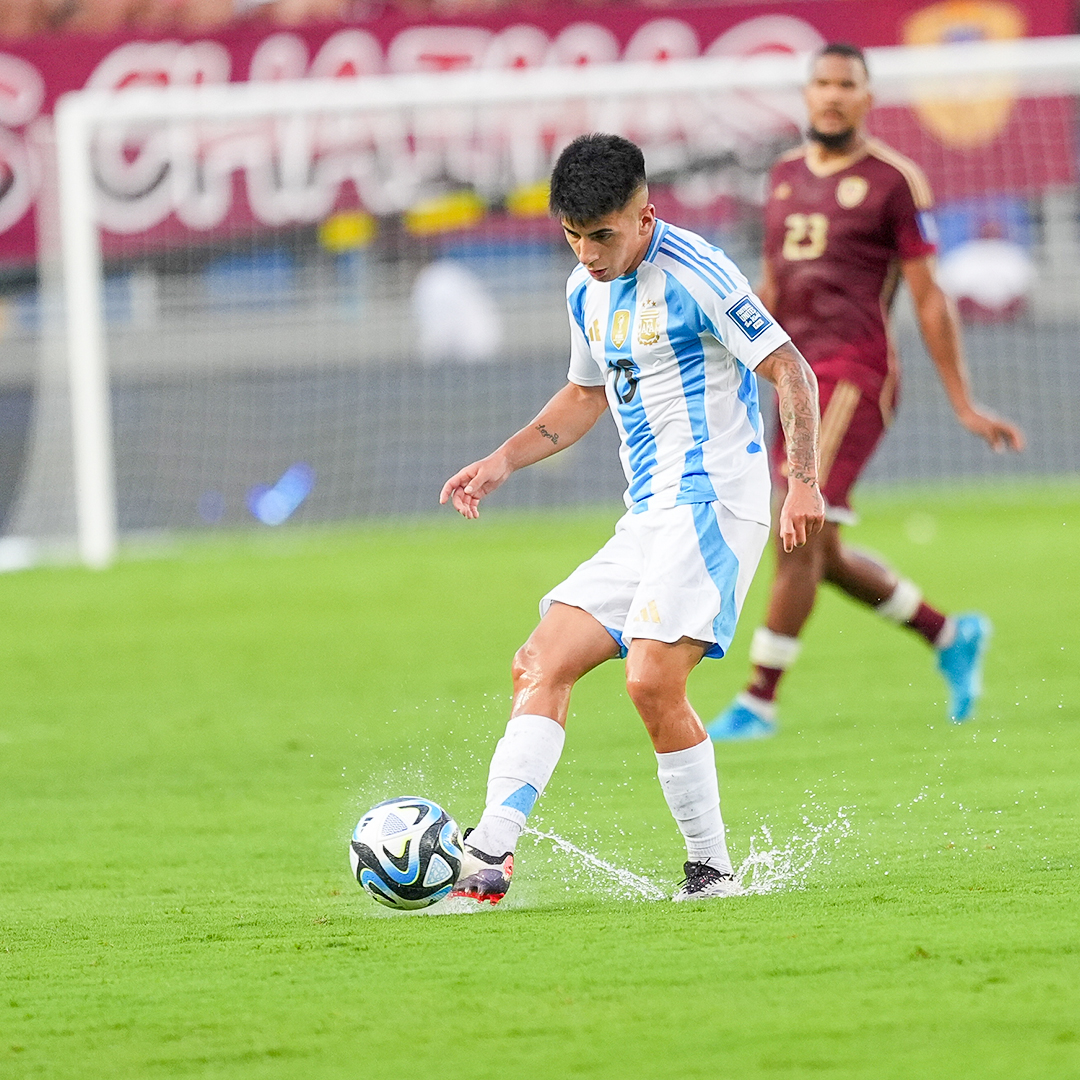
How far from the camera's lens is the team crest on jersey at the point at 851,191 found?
286 inches

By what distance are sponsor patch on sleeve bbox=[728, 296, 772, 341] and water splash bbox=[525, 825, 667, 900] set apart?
1353 mm

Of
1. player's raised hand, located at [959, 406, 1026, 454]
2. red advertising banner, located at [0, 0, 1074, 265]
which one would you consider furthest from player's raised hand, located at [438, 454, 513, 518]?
red advertising banner, located at [0, 0, 1074, 265]

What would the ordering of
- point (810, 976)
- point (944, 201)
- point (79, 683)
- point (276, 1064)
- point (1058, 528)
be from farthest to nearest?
point (944, 201)
point (1058, 528)
point (79, 683)
point (810, 976)
point (276, 1064)

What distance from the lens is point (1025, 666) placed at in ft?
27.5

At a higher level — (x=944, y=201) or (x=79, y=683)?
(x=944, y=201)

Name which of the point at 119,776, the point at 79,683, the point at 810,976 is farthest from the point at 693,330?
the point at 79,683

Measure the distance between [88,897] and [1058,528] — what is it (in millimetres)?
9583

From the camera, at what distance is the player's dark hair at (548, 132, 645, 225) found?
4.45 metres

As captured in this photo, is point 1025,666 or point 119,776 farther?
point 1025,666

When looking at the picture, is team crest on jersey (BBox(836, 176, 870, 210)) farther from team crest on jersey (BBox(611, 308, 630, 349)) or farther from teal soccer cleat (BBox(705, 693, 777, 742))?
team crest on jersey (BBox(611, 308, 630, 349))

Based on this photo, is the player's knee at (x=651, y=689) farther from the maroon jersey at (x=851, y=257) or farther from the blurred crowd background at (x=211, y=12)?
the blurred crowd background at (x=211, y=12)

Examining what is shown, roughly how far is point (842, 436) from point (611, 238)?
111 inches

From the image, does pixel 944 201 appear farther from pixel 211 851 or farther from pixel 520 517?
pixel 211 851

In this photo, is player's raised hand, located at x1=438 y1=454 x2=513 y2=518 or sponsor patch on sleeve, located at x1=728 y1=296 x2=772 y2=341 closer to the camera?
sponsor patch on sleeve, located at x1=728 y1=296 x2=772 y2=341
